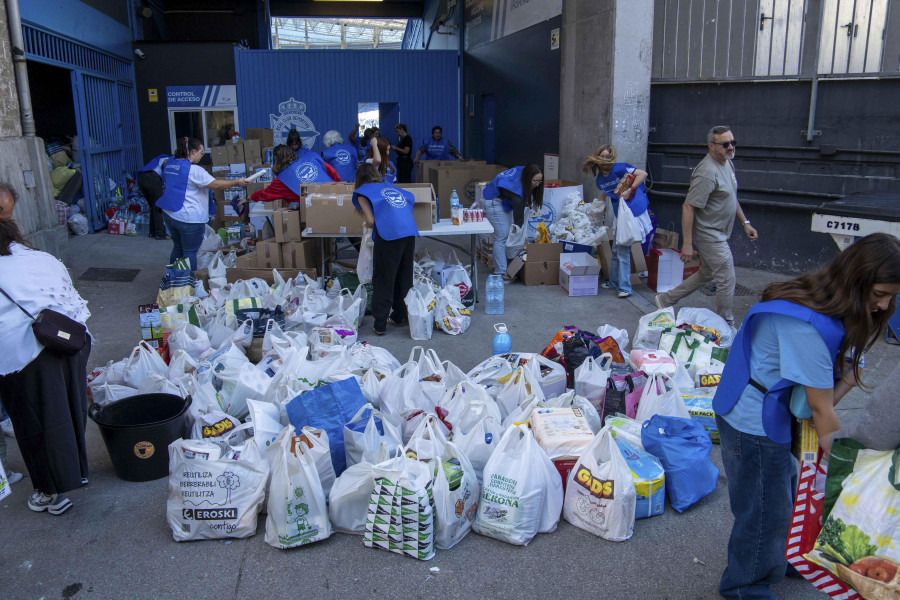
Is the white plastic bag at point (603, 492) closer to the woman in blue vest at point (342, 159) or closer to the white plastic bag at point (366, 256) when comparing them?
the white plastic bag at point (366, 256)

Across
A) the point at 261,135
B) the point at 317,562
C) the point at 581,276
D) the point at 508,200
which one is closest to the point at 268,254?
the point at 508,200

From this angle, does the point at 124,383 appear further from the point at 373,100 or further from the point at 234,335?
the point at 373,100

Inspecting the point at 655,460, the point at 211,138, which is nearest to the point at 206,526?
the point at 655,460

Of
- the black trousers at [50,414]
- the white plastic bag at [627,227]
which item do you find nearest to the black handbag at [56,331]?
the black trousers at [50,414]

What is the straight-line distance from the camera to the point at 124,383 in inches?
183

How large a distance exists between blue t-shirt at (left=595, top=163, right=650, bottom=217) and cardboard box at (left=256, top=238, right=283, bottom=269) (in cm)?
369

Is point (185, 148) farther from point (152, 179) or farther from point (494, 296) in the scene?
point (494, 296)

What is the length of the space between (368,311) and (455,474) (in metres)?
4.23

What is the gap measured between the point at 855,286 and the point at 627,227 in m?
5.33

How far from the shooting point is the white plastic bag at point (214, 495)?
3332 millimetres

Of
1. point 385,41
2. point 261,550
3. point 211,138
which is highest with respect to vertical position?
point 385,41

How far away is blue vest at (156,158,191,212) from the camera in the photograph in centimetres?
725

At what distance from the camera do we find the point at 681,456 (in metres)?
3.60

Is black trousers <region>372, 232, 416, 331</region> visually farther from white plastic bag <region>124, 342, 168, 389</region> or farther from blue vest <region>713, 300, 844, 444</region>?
blue vest <region>713, 300, 844, 444</region>
